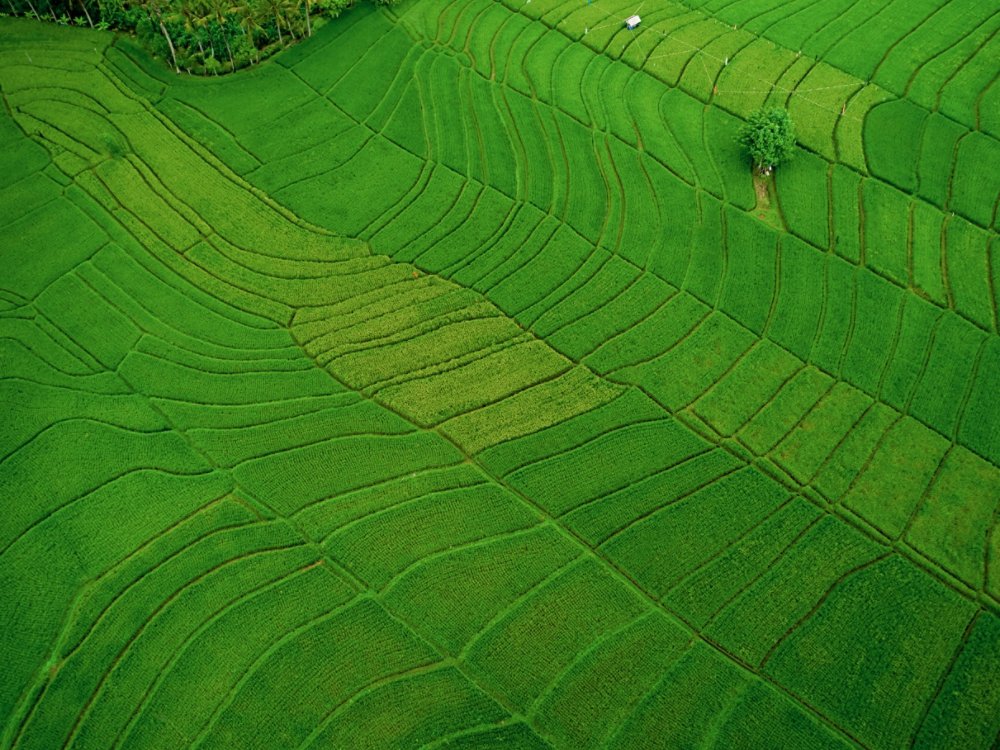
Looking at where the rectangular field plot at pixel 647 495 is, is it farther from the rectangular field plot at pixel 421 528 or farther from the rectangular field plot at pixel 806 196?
the rectangular field plot at pixel 806 196

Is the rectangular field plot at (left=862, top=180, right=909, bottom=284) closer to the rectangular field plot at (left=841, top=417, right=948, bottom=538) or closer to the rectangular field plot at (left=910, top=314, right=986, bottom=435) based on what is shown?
the rectangular field plot at (left=910, top=314, right=986, bottom=435)

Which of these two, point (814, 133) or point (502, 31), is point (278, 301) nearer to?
point (502, 31)

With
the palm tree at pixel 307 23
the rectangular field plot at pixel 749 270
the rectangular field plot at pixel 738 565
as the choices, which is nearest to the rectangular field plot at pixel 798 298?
the rectangular field plot at pixel 749 270

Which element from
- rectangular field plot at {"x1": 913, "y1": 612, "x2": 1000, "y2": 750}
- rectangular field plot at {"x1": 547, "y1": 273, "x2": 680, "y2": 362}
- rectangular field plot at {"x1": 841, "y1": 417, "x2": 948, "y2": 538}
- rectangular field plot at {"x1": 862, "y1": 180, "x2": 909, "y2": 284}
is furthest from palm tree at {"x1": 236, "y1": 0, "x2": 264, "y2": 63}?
rectangular field plot at {"x1": 913, "y1": 612, "x2": 1000, "y2": 750}

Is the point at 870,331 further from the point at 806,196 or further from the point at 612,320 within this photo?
the point at 612,320

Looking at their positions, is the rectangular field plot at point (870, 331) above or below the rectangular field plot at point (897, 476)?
above

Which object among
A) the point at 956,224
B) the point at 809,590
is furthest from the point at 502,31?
the point at 809,590
